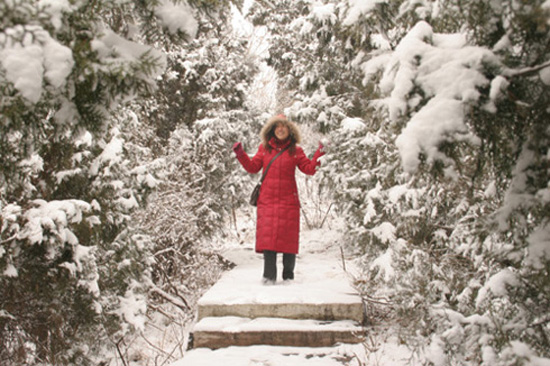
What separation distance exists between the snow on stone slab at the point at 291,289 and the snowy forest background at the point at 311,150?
37cm

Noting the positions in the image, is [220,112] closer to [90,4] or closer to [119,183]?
[119,183]

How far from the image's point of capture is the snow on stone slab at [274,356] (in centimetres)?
312

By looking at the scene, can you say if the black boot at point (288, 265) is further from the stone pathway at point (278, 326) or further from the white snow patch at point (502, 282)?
the white snow patch at point (502, 282)

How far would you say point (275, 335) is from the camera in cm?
351

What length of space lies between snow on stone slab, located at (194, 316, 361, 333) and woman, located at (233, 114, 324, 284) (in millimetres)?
803

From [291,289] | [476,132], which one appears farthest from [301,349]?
[476,132]

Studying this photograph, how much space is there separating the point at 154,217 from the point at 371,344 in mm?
3079

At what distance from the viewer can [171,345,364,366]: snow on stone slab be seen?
123 inches

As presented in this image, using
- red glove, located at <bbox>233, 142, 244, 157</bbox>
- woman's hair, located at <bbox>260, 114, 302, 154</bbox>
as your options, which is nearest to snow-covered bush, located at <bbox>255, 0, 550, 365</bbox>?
woman's hair, located at <bbox>260, 114, 302, 154</bbox>

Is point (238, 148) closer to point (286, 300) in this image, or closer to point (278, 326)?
point (286, 300)

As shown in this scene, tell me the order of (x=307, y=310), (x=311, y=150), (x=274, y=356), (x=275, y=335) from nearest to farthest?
1. (x=274, y=356)
2. (x=275, y=335)
3. (x=307, y=310)
4. (x=311, y=150)

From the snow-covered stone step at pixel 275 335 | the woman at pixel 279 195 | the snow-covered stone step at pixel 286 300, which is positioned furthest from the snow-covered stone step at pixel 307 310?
the woman at pixel 279 195

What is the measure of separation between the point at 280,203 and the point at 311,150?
110 inches

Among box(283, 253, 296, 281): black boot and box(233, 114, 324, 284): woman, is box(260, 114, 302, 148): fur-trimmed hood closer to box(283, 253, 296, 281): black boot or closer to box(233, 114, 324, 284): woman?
box(233, 114, 324, 284): woman
